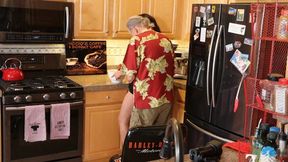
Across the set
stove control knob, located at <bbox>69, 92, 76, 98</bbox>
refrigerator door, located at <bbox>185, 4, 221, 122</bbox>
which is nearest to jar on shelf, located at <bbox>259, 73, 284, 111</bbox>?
refrigerator door, located at <bbox>185, 4, 221, 122</bbox>

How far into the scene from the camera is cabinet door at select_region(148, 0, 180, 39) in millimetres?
3717

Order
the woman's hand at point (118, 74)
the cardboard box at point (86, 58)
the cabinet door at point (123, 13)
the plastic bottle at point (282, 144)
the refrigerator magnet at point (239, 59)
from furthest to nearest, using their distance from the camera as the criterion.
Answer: the cardboard box at point (86, 58)
the cabinet door at point (123, 13)
the woman's hand at point (118, 74)
the refrigerator magnet at point (239, 59)
the plastic bottle at point (282, 144)

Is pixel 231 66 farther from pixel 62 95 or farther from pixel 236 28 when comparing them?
pixel 62 95

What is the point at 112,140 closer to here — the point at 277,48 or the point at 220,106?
the point at 220,106

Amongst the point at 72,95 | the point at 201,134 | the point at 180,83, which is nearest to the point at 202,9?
the point at 180,83

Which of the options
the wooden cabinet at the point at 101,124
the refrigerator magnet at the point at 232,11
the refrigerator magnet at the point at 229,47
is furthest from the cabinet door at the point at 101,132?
the refrigerator magnet at the point at 232,11

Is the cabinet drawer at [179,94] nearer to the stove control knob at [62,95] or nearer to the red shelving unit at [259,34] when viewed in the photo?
the stove control knob at [62,95]

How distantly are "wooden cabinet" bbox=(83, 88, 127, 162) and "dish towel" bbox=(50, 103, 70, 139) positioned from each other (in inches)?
8.6

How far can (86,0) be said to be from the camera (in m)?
3.28

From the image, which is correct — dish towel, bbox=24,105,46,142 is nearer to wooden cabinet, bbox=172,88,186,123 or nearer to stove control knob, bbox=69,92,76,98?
stove control knob, bbox=69,92,76,98

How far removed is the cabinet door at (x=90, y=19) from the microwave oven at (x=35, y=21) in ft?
0.24

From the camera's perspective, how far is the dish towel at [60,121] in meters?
2.96

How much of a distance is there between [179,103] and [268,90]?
1.94 m

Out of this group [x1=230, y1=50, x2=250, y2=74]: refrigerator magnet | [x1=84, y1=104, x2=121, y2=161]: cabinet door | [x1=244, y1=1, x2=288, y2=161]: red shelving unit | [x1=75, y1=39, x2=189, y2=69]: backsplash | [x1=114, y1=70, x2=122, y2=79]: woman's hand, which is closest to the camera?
[x1=244, y1=1, x2=288, y2=161]: red shelving unit
